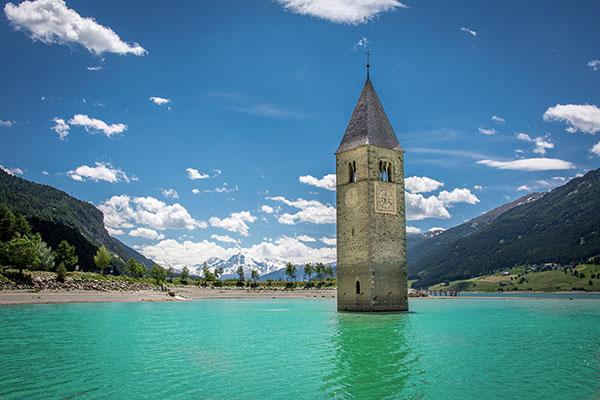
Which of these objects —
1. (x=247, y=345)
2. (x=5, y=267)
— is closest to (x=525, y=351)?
(x=247, y=345)

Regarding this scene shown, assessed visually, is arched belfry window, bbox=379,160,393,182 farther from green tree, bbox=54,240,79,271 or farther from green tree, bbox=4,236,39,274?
green tree, bbox=54,240,79,271

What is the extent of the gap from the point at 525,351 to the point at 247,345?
12422 mm

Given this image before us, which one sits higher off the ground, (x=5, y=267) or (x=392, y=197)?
(x=392, y=197)

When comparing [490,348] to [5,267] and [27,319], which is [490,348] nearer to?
[27,319]

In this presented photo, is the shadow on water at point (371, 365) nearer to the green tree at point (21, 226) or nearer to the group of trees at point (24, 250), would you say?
the group of trees at point (24, 250)

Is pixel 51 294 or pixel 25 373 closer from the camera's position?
pixel 25 373

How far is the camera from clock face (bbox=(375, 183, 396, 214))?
1892 inches

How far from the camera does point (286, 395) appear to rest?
13688 mm

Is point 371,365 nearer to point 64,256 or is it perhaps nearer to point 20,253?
point 20,253

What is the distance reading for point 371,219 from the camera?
47438 millimetres

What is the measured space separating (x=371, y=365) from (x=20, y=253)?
6974 cm

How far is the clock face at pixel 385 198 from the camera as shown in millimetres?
48062

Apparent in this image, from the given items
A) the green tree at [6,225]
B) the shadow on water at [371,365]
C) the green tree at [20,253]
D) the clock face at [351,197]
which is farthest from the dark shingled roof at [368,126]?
the green tree at [6,225]

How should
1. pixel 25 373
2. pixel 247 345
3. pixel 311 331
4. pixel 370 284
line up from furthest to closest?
pixel 370 284
pixel 311 331
pixel 247 345
pixel 25 373
